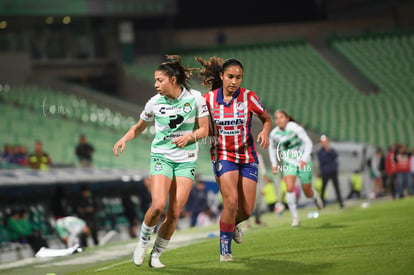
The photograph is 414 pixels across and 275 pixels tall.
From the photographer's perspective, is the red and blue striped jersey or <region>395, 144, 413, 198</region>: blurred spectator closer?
the red and blue striped jersey

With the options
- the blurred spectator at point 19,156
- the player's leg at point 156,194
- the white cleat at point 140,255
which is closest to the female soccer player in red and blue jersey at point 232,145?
the player's leg at point 156,194

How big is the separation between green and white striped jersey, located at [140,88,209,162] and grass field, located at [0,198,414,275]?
1459 millimetres

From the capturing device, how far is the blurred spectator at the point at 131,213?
70.8 feet

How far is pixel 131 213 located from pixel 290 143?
8.47 metres

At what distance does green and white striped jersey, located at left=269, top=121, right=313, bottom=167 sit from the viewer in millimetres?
14914

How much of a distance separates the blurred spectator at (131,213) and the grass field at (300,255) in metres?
5.45

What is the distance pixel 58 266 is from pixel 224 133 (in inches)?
187

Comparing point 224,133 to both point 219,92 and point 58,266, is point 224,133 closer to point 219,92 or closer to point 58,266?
point 219,92

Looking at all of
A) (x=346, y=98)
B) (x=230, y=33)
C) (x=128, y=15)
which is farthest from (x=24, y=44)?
(x=346, y=98)

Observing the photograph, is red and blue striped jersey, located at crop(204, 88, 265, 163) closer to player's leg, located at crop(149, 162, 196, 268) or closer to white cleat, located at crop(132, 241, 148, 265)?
player's leg, located at crop(149, 162, 196, 268)

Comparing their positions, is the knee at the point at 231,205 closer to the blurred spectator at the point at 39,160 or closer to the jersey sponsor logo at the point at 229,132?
the jersey sponsor logo at the point at 229,132

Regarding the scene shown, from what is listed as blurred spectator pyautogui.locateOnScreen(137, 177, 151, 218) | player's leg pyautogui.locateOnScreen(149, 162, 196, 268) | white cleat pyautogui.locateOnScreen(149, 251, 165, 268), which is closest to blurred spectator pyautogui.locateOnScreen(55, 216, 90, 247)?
blurred spectator pyautogui.locateOnScreen(137, 177, 151, 218)


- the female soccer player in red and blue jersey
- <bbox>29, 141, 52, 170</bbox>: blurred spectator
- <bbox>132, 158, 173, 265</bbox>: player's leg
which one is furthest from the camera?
<bbox>29, 141, 52, 170</bbox>: blurred spectator

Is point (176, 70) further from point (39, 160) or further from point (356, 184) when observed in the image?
point (356, 184)
